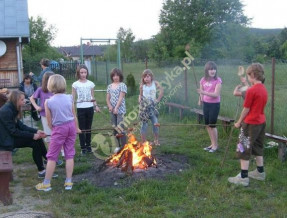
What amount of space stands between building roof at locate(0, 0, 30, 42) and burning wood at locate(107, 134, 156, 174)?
14.3 metres

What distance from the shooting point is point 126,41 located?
147ft

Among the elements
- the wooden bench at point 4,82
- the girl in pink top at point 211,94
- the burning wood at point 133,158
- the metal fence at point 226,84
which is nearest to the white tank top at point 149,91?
the girl in pink top at point 211,94

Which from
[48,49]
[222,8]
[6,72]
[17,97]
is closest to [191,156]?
[17,97]

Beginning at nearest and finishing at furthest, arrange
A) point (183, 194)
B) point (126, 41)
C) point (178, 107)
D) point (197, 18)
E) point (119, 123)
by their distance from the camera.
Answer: point (183, 194), point (119, 123), point (178, 107), point (126, 41), point (197, 18)

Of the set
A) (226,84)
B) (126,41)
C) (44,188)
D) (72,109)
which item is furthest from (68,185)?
(126,41)

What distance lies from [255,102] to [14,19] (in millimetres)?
16660

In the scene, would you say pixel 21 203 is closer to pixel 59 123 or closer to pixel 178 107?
pixel 59 123

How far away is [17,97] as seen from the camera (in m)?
5.02

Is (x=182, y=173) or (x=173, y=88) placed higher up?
(x=173, y=88)

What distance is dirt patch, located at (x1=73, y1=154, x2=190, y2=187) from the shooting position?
517cm

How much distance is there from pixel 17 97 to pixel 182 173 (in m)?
2.68

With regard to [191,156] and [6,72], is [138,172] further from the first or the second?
[6,72]

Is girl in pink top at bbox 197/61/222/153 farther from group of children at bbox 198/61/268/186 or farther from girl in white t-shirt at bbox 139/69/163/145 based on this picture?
group of children at bbox 198/61/268/186

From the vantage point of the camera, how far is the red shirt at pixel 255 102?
4.83m
